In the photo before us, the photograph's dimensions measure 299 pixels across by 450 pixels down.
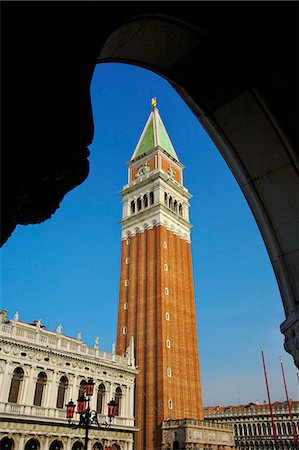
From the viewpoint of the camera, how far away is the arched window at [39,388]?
2799 centimetres

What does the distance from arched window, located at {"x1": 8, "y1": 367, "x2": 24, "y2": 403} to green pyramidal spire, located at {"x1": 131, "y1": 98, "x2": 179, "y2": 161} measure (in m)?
33.4

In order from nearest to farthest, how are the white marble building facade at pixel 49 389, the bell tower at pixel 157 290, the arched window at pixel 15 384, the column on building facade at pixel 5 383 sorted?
the column on building facade at pixel 5 383
the white marble building facade at pixel 49 389
the arched window at pixel 15 384
the bell tower at pixel 157 290

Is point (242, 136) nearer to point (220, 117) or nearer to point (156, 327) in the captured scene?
point (220, 117)

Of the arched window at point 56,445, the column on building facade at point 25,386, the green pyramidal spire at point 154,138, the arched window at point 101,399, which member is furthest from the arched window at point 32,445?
the green pyramidal spire at point 154,138

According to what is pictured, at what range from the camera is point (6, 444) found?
2533 centimetres

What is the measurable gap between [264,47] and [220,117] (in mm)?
731

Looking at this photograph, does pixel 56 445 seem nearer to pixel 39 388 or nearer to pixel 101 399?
pixel 39 388

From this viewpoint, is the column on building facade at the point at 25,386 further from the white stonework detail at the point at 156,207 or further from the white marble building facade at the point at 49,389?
the white stonework detail at the point at 156,207

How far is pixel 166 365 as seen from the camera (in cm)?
3781

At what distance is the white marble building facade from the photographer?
26156 millimetres

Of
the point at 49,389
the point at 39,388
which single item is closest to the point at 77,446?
the point at 49,389

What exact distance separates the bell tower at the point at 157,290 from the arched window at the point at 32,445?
11801mm

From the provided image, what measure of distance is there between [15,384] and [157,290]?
18.3 meters

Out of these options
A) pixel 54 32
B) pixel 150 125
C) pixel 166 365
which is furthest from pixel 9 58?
pixel 150 125
